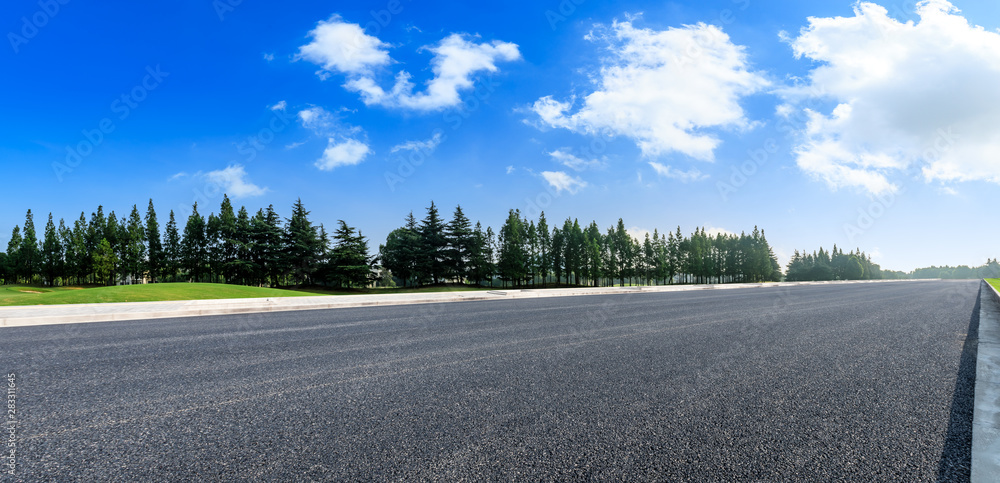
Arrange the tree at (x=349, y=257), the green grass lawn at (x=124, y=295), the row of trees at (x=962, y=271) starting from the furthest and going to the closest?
the row of trees at (x=962, y=271), the tree at (x=349, y=257), the green grass lawn at (x=124, y=295)

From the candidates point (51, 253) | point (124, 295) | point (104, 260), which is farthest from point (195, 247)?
point (124, 295)

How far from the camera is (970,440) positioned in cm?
305

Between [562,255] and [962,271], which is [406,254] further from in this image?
[962,271]

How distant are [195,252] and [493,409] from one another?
7048 centimetres

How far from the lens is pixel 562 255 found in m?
69.0

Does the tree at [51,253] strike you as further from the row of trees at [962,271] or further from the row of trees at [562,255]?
the row of trees at [962,271]

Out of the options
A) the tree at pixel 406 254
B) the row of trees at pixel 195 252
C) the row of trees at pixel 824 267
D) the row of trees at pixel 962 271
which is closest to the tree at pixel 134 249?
the row of trees at pixel 195 252

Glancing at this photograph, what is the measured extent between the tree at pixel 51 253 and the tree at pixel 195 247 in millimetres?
23359

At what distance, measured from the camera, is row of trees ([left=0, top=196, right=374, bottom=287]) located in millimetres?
50938

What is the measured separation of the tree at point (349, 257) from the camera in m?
48.9

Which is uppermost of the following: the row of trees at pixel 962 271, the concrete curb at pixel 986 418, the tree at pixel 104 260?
the tree at pixel 104 260

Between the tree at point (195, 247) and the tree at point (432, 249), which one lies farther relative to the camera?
the tree at point (195, 247)

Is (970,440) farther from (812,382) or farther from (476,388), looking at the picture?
(476,388)

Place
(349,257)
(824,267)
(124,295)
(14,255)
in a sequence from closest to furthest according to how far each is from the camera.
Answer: (124,295) < (349,257) < (14,255) < (824,267)
